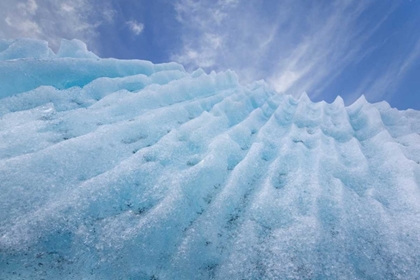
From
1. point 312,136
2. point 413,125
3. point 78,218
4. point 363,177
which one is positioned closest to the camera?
point 78,218

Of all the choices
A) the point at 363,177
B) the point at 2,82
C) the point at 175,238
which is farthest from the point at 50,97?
the point at 363,177

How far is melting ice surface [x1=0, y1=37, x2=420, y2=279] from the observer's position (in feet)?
7.02

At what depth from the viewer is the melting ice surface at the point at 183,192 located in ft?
7.02

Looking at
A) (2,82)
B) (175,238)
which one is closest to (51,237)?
(175,238)

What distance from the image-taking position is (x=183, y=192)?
110 inches

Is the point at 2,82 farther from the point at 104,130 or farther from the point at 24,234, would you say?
the point at 24,234

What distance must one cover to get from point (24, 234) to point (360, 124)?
636cm

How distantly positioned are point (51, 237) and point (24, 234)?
0.20 m

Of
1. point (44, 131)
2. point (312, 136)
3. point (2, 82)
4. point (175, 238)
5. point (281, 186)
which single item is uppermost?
point (312, 136)

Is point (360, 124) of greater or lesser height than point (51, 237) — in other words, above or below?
above

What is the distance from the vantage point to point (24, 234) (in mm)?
2076

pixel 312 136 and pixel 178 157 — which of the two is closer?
pixel 178 157

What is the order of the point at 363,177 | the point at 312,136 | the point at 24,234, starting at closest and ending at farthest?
the point at 24,234, the point at 363,177, the point at 312,136

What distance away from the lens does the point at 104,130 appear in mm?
3639
